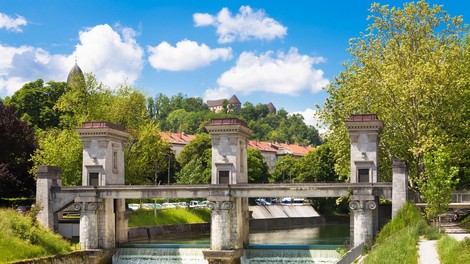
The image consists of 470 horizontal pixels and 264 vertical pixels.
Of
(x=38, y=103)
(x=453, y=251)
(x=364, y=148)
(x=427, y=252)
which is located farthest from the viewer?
(x=38, y=103)

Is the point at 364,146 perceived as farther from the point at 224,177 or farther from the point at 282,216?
the point at 282,216

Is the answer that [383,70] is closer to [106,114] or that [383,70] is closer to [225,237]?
[225,237]

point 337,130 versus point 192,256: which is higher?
point 337,130

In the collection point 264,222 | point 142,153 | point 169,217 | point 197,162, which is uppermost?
point 142,153

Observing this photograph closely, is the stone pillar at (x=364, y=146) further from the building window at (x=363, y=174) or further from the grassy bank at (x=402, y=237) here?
the grassy bank at (x=402, y=237)

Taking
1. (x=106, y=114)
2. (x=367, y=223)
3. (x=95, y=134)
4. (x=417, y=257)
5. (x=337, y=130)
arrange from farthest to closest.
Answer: (x=106, y=114) < (x=337, y=130) < (x=95, y=134) < (x=367, y=223) < (x=417, y=257)

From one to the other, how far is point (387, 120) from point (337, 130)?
486cm

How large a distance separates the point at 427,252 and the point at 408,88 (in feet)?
77.8

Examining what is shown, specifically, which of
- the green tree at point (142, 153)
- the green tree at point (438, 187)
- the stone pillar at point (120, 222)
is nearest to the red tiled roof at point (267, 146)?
the green tree at point (142, 153)

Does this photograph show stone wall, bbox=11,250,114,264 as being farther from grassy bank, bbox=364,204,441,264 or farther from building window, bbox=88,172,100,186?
grassy bank, bbox=364,204,441,264

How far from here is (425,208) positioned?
47406 millimetres

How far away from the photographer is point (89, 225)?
5228 centimetres

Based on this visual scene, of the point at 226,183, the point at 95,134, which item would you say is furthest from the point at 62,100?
the point at 226,183

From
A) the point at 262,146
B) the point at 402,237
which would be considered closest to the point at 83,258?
the point at 402,237
